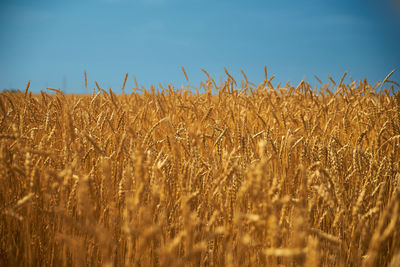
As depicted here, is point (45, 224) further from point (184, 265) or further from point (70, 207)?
point (184, 265)

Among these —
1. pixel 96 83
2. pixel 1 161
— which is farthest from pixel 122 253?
pixel 96 83

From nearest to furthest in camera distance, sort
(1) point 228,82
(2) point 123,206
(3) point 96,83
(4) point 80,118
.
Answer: (2) point 123,206
(4) point 80,118
(3) point 96,83
(1) point 228,82

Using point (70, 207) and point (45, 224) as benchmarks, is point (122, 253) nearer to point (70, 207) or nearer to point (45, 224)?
point (70, 207)

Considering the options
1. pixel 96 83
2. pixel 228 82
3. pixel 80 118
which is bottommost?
pixel 80 118

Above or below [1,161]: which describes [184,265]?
below

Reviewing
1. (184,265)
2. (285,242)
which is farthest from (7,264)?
(285,242)

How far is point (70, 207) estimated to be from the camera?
0.88 m

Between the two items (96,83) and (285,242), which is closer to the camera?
(285,242)

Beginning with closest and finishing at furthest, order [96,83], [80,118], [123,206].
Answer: [123,206]
[80,118]
[96,83]

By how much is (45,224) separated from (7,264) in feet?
0.54

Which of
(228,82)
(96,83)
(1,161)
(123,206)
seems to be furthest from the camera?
(228,82)

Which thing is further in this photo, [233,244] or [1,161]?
[233,244]

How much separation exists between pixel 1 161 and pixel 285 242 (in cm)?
88

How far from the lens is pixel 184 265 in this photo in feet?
2.69
